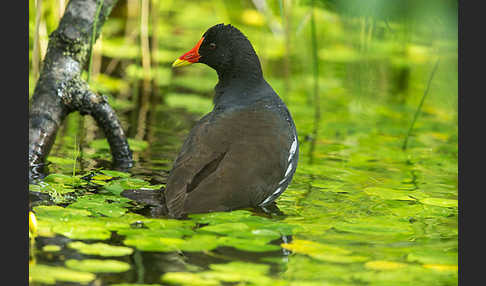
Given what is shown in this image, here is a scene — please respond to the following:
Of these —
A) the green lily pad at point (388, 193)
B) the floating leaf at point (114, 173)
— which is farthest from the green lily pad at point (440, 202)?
the floating leaf at point (114, 173)

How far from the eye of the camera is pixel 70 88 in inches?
233

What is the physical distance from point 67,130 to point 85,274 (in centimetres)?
375

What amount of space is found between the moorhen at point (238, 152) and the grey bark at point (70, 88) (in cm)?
110

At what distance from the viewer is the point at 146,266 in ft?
12.3

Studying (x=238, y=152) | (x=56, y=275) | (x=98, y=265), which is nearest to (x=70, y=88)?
(x=238, y=152)

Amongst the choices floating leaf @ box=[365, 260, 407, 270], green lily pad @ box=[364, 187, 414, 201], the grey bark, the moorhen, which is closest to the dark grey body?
the moorhen

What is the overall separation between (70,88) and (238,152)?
192cm

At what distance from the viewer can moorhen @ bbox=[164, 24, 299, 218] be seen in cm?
450

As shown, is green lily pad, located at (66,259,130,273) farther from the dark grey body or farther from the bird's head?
the bird's head

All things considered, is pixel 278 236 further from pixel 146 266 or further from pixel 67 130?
pixel 67 130

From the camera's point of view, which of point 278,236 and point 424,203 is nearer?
point 278,236

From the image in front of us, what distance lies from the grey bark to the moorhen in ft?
3.60

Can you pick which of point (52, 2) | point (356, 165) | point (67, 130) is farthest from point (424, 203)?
point (52, 2)

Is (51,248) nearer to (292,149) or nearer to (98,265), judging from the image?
(98,265)
